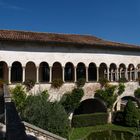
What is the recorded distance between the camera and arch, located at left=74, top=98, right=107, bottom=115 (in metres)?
28.5

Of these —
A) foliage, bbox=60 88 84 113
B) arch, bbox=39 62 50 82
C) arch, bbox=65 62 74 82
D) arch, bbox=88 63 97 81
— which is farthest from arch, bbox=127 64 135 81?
arch, bbox=39 62 50 82

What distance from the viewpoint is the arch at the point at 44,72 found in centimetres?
2641

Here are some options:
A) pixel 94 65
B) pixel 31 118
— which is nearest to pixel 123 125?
pixel 94 65

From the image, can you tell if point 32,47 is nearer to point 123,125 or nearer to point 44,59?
point 44,59

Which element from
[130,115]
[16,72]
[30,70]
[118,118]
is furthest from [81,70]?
[16,72]

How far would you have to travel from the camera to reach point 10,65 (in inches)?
916

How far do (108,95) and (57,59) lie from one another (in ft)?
20.3

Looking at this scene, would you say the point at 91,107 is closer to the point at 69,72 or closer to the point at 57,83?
the point at 69,72

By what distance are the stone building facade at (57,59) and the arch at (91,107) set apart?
2282 millimetres

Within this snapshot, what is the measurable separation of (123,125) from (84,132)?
4.81m

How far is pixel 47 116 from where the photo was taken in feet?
60.7

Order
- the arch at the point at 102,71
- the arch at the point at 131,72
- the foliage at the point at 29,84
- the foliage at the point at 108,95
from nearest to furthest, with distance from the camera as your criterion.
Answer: the foliage at the point at 29,84, the foliage at the point at 108,95, the arch at the point at 102,71, the arch at the point at 131,72

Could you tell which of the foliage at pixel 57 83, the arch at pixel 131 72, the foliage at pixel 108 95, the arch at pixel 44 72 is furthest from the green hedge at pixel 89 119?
the arch at pixel 131 72

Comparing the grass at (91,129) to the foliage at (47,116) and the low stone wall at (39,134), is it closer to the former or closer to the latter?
the foliage at (47,116)
